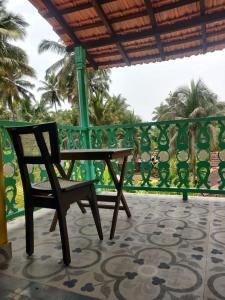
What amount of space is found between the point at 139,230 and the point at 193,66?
39.4 meters

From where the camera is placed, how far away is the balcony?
142cm

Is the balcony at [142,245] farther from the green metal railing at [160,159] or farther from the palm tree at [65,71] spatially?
the palm tree at [65,71]

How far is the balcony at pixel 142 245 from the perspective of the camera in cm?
142

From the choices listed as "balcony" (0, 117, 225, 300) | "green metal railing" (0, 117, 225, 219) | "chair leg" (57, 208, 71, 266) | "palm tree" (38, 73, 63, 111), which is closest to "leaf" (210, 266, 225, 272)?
"balcony" (0, 117, 225, 300)

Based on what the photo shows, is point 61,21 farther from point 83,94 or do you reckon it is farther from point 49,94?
point 49,94

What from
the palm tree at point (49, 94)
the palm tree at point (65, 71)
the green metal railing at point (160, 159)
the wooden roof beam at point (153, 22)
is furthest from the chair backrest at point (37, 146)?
the palm tree at point (49, 94)

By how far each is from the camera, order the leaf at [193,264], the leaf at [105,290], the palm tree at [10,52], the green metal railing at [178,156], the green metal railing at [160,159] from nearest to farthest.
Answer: the leaf at [105,290] < the leaf at [193,264] < the green metal railing at [160,159] < the green metal railing at [178,156] < the palm tree at [10,52]

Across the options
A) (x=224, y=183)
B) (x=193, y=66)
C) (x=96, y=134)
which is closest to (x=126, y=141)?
(x=96, y=134)

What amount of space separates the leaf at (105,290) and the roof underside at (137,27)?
119 inches

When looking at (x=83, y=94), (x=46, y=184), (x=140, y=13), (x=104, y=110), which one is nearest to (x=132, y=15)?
(x=140, y=13)

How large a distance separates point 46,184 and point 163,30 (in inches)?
106

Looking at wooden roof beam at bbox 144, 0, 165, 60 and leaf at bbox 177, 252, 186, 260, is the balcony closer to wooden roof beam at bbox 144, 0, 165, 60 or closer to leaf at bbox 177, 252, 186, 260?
leaf at bbox 177, 252, 186, 260

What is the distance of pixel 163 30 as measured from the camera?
3338 millimetres

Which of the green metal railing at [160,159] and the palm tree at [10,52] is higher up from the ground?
the palm tree at [10,52]
